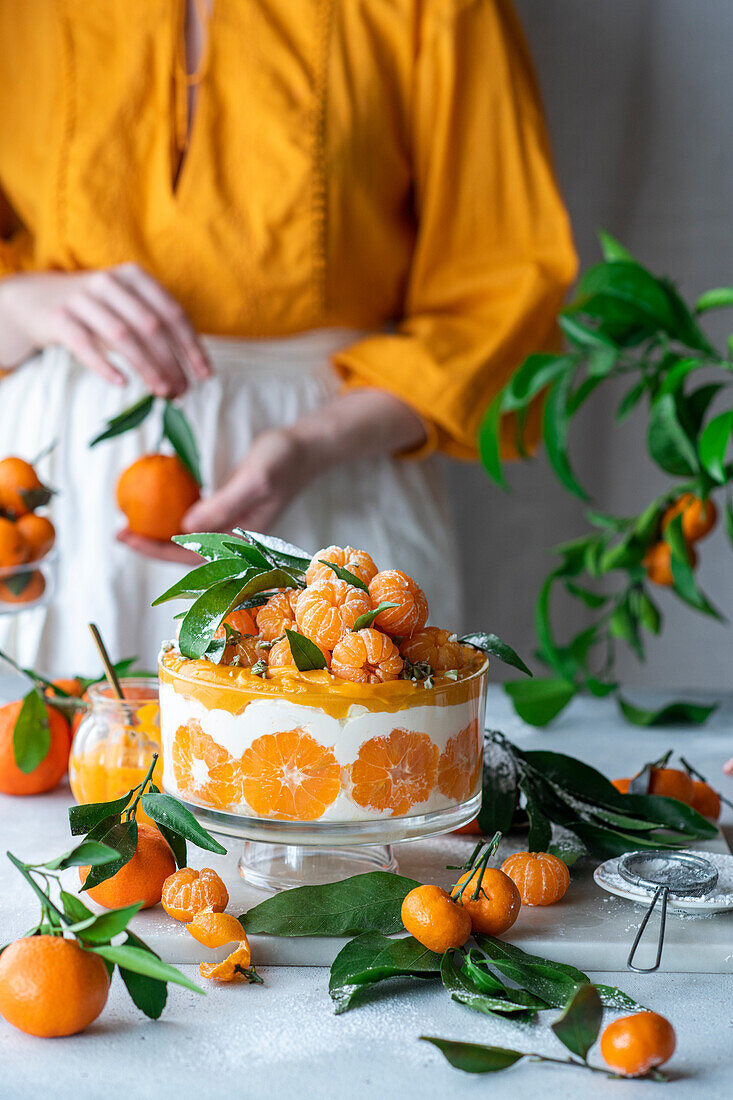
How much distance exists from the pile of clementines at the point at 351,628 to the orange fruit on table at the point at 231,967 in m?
0.13

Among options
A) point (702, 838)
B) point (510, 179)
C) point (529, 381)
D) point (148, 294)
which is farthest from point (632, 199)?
point (702, 838)

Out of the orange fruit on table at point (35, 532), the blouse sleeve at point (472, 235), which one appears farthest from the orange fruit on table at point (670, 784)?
the blouse sleeve at point (472, 235)

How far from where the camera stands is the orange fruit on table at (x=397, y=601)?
52 cm

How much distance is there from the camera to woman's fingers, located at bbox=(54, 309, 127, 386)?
1162mm

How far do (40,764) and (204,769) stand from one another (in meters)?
0.26

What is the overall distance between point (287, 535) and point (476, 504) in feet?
1.99

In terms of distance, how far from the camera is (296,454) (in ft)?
3.83

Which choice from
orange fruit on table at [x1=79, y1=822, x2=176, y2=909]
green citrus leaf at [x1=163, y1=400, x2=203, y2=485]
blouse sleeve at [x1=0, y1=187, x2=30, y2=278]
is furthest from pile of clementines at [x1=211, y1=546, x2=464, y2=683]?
blouse sleeve at [x1=0, y1=187, x2=30, y2=278]

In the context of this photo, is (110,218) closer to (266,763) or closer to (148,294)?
(148,294)

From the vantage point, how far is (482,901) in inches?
20.7

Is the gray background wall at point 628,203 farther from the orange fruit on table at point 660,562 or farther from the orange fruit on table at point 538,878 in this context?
the orange fruit on table at point 538,878

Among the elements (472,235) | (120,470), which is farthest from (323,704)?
(472,235)

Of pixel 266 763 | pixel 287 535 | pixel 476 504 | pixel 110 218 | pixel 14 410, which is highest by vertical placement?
pixel 110 218

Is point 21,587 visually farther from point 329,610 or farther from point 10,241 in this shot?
point 10,241
